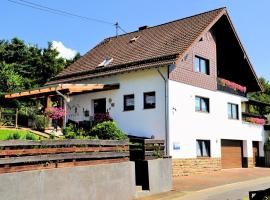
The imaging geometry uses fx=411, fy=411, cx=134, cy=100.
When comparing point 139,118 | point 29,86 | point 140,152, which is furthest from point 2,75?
point 140,152

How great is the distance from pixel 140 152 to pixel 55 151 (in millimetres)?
4666

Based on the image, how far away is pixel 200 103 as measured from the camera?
24.2 meters

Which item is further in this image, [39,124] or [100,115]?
[100,115]

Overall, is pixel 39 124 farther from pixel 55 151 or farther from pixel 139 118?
pixel 55 151

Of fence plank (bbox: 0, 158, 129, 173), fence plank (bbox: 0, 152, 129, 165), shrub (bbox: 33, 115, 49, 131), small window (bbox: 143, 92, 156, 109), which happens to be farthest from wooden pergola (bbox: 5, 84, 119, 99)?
fence plank (bbox: 0, 158, 129, 173)

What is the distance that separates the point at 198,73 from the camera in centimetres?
2403

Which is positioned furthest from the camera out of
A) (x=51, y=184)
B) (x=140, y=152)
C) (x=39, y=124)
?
(x=39, y=124)

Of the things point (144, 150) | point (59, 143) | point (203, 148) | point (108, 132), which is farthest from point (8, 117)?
point (59, 143)

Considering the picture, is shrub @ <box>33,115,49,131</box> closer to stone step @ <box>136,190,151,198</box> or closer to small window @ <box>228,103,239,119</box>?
stone step @ <box>136,190,151,198</box>

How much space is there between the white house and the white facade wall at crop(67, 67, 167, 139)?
52 millimetres

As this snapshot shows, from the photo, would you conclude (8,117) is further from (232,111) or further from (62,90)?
(232,111)

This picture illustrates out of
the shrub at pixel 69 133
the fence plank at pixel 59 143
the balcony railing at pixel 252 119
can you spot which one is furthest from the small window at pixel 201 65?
the fence plank at pixel 59 143

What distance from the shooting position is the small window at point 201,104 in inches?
938

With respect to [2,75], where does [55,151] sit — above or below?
below
